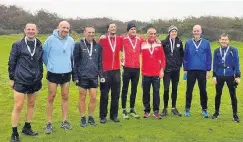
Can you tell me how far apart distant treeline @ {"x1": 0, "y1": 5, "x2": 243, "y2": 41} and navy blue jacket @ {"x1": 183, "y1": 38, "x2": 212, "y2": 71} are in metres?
27.6

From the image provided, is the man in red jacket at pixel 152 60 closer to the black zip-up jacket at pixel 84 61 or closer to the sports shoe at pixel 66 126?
the black zip-up jacket at pixel 84 61

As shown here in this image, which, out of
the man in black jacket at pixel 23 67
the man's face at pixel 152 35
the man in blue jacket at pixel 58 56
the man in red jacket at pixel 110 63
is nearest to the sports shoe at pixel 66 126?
the man in blue jacket at pixel 58 56

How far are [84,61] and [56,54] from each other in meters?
0.76

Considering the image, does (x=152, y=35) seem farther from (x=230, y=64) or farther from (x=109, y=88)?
(x=230, y=64)

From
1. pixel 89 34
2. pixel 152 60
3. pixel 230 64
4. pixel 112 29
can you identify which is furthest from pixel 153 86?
pixel 89 34

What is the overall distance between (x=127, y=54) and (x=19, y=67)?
2.87m

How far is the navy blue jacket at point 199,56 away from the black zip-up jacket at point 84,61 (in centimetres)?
260

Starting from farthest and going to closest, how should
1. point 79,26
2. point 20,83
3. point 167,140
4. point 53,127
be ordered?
point 79,26 < point 53,127 < point 167,140 < point 20,83

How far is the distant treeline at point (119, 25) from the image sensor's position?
1552 inches

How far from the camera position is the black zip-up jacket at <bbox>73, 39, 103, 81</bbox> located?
28.5ft

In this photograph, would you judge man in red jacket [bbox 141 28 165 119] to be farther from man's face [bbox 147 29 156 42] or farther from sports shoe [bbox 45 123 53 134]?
sports shoe [bbox 45 123 53 134]

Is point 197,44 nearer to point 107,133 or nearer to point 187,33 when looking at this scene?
point 107,133

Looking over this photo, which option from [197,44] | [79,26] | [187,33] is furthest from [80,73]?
[79,26]

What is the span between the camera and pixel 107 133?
879cm
